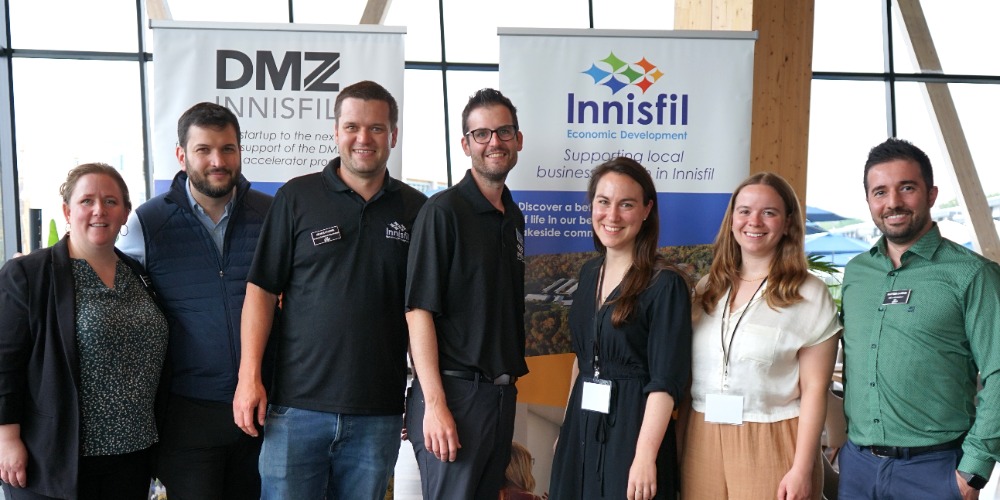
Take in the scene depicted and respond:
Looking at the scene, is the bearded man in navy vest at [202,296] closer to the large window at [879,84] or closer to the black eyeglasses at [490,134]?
the black eyeglasses at [490,134]

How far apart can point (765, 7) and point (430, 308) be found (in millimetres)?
4089

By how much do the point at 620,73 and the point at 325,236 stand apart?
1.92m

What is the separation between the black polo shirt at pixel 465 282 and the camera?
9.06 ft

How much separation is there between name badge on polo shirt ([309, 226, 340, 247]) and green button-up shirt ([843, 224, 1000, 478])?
5.73 feet

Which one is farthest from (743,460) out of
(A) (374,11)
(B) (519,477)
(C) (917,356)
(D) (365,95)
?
(A) (374,11)

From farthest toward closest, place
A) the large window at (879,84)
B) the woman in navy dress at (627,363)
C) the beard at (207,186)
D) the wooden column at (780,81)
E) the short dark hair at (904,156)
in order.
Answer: the large window at (879,84), the wooden column at (780,81), the beard at (207,186), the short dark hair at (904,156), the woman in navy dress at (627,363)

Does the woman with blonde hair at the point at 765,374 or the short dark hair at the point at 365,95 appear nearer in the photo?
the woman with blonde hair at the point at 765,374

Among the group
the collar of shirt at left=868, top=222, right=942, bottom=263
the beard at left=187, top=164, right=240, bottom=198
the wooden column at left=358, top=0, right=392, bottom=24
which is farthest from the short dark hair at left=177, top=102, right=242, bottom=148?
the wooden column at left=358, top=0, right=392, bottom=24

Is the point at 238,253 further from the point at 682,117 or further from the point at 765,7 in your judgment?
the point at 765,7

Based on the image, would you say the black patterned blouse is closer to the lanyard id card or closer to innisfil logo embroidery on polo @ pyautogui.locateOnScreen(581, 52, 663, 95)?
the lanyard id card

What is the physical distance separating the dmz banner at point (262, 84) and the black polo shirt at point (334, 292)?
1345 mm

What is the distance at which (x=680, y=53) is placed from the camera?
13.6 ft

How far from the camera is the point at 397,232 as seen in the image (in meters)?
2.92

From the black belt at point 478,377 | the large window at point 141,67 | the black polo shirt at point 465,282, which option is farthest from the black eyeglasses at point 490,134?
the large window at point 141,67
